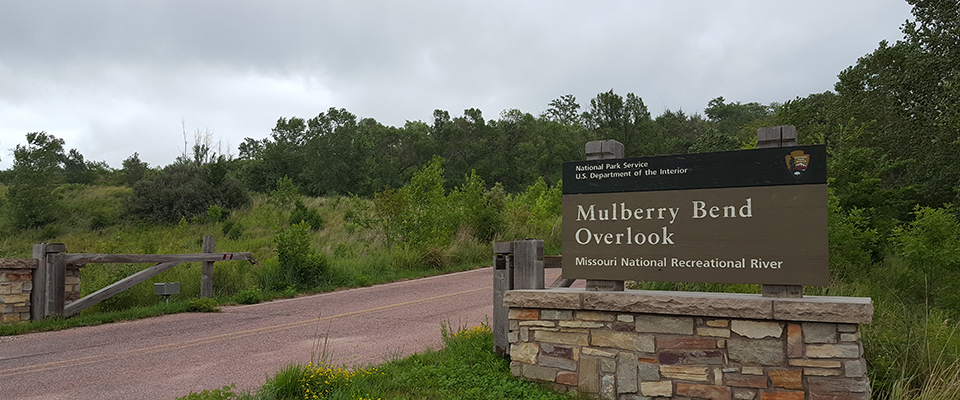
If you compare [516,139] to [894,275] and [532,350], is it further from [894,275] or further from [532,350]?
[532,350]

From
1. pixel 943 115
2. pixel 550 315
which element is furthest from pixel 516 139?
pixel 550 315

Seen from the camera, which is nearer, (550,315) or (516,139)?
(550,315)

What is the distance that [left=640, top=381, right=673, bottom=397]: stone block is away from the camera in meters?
5.07

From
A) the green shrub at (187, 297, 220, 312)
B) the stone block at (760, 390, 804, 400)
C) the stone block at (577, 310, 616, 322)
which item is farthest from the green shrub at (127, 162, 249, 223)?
the stone block at (760, 390, 804, 400)

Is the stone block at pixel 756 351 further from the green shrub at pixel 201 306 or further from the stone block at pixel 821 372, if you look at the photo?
the green shrub at pixel 201 306

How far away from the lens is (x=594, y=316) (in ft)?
18.0

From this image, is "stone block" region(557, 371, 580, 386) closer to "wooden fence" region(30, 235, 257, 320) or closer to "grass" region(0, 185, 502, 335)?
"grass" region(0, 185, 502, 335)

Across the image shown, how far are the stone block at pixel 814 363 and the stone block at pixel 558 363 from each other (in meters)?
1.89

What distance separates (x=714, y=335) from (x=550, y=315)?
60.5 inches

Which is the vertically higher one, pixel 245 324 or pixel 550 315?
pixel 550 315

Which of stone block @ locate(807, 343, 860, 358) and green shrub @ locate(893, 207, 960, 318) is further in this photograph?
green shrub @ locate(893, 207, 960, 318)

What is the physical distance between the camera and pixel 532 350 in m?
5.74

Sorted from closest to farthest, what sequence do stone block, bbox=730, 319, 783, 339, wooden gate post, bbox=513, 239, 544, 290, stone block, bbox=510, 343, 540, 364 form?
stone block, bbox=730, 319, 783, 339 → stone block, bbox=510, 343, 540, 364 → wooden gate post, bbox=513, 239, 544, 290

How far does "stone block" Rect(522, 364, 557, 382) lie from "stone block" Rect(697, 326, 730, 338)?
1443 mm
